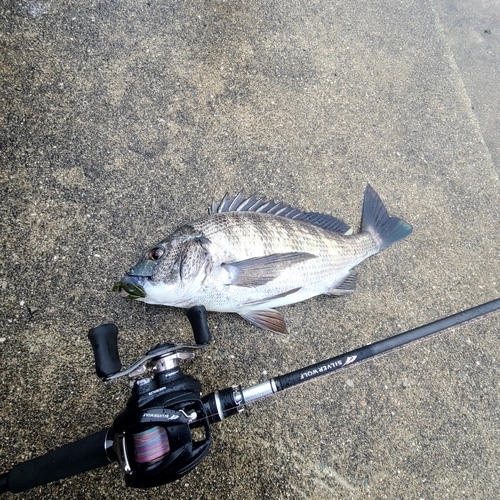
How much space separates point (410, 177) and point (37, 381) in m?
2.69

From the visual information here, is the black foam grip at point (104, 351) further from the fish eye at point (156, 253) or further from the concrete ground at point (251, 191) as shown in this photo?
the concrete ground at point (251, 191)

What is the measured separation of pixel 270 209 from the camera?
7.56ft

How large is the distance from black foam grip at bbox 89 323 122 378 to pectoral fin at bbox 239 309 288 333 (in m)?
0.83

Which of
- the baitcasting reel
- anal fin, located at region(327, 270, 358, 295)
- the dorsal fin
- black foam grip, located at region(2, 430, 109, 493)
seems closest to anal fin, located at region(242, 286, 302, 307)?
anal fin, located at region(327, 270, 358, 295)

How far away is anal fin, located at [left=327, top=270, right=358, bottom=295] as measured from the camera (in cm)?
240

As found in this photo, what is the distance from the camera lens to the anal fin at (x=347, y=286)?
240 cm

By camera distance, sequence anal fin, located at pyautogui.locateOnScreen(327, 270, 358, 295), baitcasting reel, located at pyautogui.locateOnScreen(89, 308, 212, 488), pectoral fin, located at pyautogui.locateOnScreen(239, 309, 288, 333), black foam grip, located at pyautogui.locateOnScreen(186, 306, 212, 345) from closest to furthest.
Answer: baitcasting reel, located at pyautogui.locateOnScreen(89, 308, 212, 488), black foam grip, located at pyautogui.locateOnScreen(186, 306, 212, 345), pectoral fin, located at pyautogui.locateOnScreen(239, 309, 288, 333), anal fin, located at pyautogui.locateOnScreen(327, 270, 358, 295)

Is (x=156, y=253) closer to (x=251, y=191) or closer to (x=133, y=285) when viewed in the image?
(x=133, y=285)

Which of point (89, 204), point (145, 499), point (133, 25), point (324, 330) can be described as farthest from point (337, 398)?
point (133, 25)

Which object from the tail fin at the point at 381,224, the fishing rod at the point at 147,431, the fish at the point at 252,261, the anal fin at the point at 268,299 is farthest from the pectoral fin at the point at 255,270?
the tail fin at the point at 381,224

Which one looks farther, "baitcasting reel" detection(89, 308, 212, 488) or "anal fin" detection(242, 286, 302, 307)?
"anal fin" detection(242, 286, 302, 307)

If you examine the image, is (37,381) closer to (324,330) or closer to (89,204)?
(89,204)

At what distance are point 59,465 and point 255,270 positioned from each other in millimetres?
1142

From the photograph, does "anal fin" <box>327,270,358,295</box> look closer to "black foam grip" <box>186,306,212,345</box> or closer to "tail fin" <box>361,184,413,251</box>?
"tail fin" <box>361,184,413,251</box>
